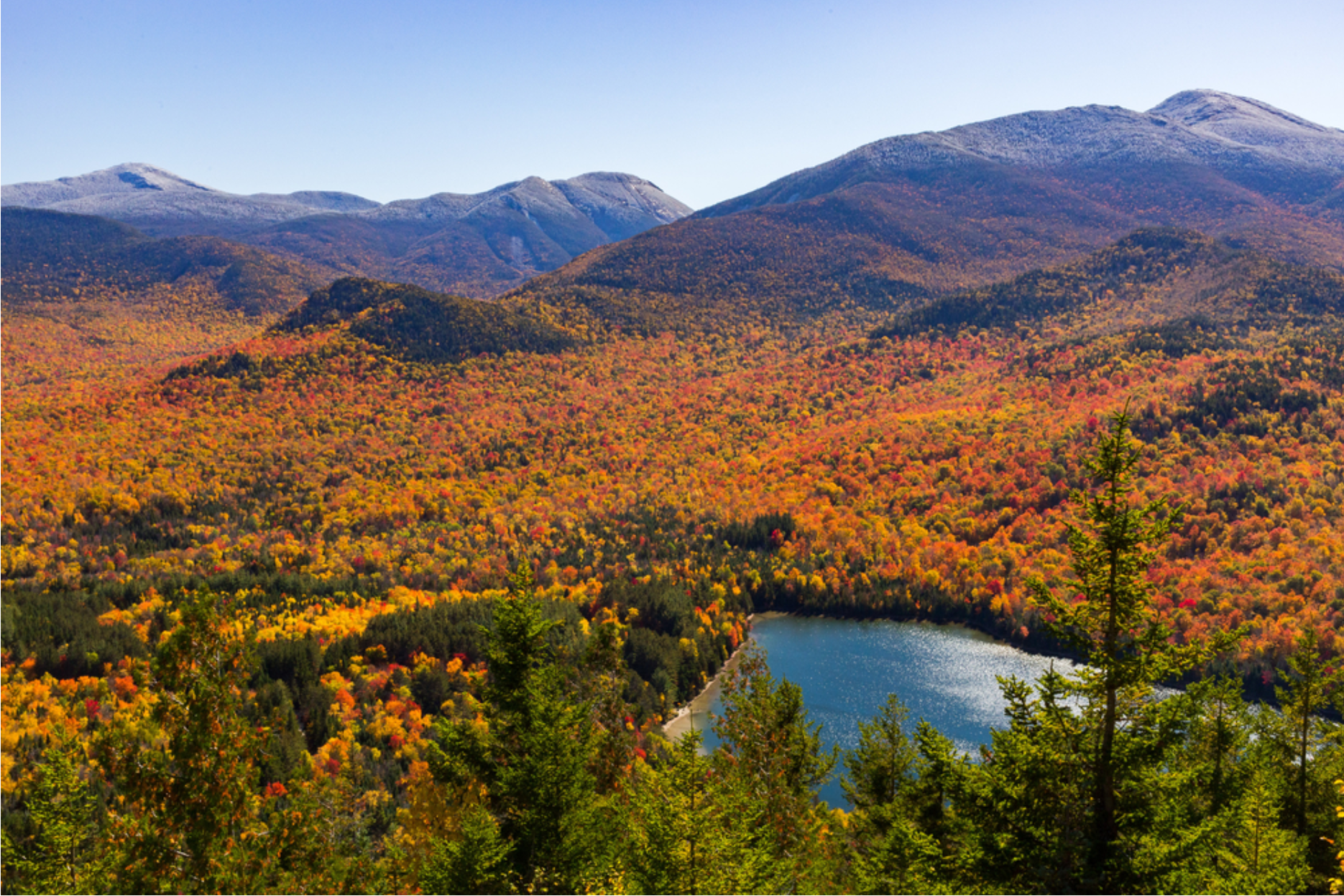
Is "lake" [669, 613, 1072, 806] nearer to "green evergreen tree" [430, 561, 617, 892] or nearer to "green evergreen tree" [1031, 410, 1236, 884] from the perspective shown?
"green evergreen tree" [430, 561, 617, 892]

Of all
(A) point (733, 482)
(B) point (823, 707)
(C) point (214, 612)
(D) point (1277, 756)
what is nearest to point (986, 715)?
(B) point (823, 707)

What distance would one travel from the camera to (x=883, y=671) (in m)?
109

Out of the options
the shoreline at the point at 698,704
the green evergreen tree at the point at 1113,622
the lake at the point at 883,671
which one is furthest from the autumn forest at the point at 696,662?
the lake at the point at 883,671

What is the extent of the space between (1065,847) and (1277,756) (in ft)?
109

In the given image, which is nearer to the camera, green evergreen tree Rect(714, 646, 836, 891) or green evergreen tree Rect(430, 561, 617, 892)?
green evergreen tree Rect(430, 561, 617, 892)

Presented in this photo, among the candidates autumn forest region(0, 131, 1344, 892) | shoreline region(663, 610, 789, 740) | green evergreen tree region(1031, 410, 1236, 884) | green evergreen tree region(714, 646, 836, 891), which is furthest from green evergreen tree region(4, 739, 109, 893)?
shoreline region(663, 610, 789, 740)

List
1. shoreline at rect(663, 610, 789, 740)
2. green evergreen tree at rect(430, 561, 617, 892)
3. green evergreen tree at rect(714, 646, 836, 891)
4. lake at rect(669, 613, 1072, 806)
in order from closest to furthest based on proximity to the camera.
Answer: green evergreen tree at rect(430, 561, 617, 892) < green evergreen tree at rect(714, 646, 836, 891) < shoreline at rect(663, 610, 789, 740) < lake at rect(669, 613, 1072, 806)

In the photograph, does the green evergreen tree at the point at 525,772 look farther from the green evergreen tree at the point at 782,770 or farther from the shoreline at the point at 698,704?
the shoreline at the point at 698,704

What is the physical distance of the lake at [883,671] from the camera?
91188mm

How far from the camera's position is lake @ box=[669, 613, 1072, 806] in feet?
299

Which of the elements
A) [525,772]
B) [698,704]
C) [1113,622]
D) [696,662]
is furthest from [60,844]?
[696,662]

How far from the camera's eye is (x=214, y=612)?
63.2 ft

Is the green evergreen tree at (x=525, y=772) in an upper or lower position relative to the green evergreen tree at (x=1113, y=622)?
lower

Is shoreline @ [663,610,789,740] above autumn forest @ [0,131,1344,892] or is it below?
below
